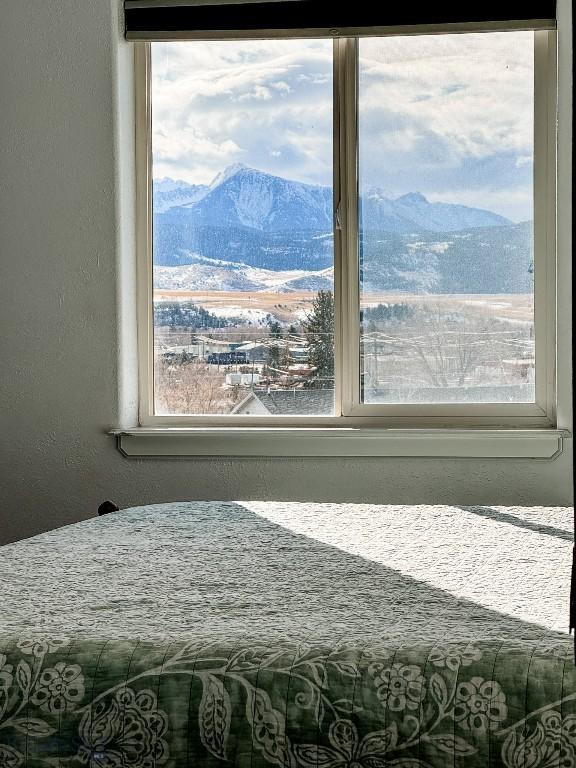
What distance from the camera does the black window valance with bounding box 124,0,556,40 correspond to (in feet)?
10.6

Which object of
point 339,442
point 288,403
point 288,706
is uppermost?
point 288,403

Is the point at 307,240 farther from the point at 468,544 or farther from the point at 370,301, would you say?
the point at 468,544

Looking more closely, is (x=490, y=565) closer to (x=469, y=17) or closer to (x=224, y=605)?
(x=224, y=605)

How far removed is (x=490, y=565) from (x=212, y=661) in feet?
2.43

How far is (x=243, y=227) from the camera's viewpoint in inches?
139

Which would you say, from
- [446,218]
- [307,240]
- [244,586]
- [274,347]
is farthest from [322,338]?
[244,586]

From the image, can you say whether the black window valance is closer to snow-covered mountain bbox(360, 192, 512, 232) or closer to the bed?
snow-covered mountain bbox(360, 192, 512, 232)

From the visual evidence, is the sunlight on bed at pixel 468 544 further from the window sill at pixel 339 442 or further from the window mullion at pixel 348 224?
the window mullion at pixel 348 224

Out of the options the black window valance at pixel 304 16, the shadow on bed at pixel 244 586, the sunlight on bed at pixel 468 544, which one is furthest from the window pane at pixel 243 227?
the shadow on bed at pixel 244 586

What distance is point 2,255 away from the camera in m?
3.39

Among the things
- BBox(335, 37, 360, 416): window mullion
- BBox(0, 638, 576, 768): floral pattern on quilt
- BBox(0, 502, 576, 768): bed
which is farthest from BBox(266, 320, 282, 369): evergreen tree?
BBox(0, 638, 576, 768): floral pattern on quilt

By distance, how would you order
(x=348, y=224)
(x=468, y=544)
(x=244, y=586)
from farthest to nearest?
1. (x=348, y=224)
2. (x=468, y=544)
3. (x=244, y=586)

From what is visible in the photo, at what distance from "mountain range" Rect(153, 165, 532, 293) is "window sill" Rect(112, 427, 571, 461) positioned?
0.53 meters

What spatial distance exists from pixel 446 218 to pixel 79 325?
135 cm
